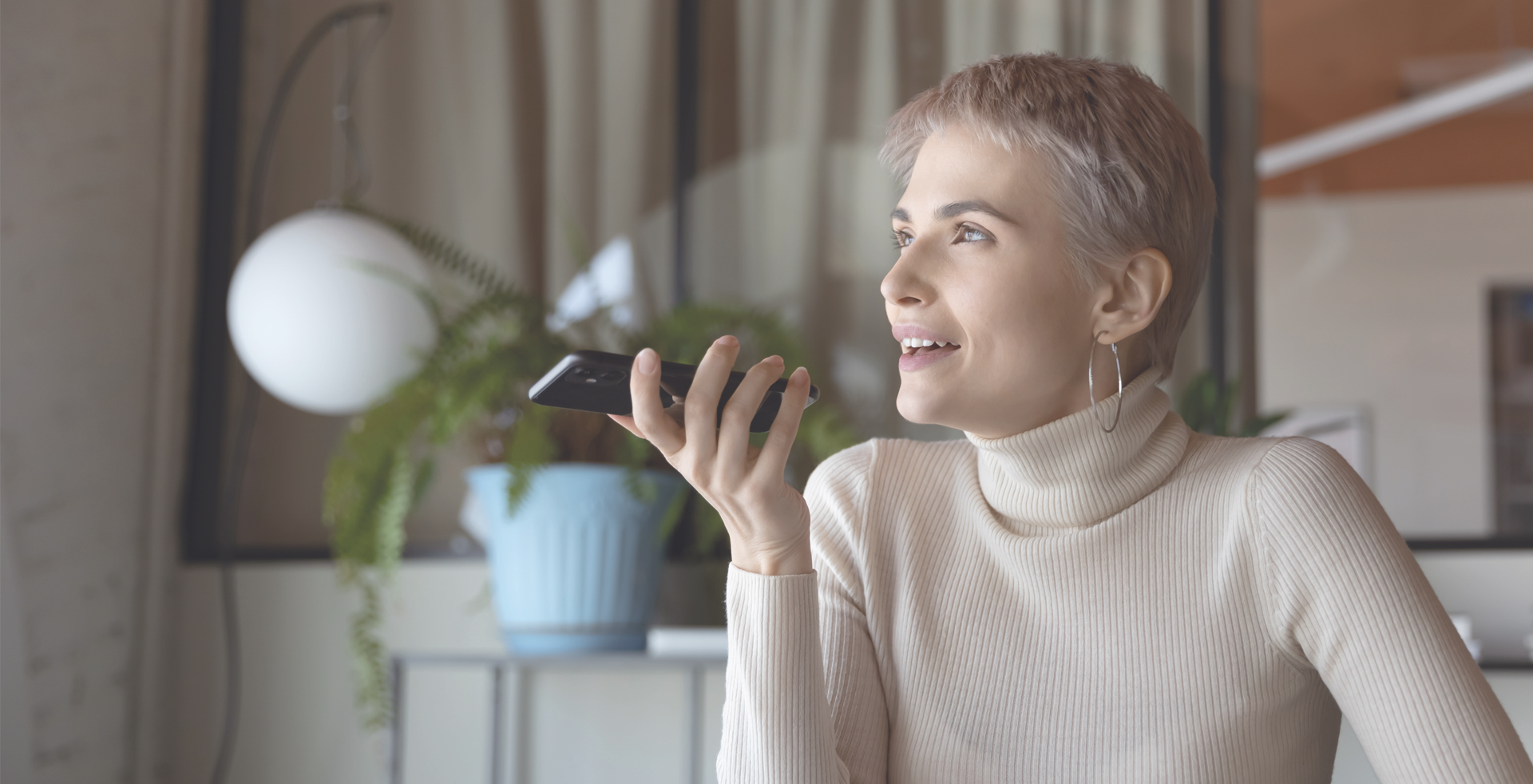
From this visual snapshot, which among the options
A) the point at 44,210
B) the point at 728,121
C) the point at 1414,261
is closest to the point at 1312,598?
the point at 1414,261

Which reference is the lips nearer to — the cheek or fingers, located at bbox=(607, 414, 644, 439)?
the cheek

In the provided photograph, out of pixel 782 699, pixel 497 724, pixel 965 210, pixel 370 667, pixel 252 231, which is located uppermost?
pixel 252 231

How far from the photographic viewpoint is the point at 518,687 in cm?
205

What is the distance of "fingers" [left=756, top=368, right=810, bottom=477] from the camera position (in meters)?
0.79

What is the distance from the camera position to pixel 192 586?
2.19m

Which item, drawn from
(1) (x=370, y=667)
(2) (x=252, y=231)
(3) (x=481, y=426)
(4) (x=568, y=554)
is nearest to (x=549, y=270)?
(3) (x=481, y=426)

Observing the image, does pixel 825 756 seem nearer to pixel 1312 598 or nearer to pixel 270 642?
pixel 1312 598

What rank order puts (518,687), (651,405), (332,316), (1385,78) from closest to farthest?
(651,405) → (332,316) → (518,687) → (1385,78)

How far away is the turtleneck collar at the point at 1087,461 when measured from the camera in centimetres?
94

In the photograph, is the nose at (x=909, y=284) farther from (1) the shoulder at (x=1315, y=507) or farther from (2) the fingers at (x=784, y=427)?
(1) the shoulder at (x=1315, y=507)

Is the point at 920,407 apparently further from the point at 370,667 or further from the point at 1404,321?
the point at 1404,321

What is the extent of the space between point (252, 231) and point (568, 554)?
103 centimetres

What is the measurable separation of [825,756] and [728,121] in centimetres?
170

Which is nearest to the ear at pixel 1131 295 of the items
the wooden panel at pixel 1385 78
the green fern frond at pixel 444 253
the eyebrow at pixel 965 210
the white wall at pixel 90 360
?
the eyebrow at pixel 965 210
